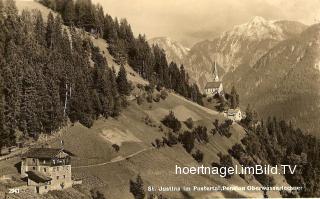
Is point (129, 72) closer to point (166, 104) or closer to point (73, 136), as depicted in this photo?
point (166, 104)

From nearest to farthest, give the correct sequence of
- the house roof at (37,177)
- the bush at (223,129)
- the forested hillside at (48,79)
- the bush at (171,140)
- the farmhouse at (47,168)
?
the house roof at (37,177)
the farmhouse at (47,168)
the forested hillside at (48,79)
the bush at (171,140)
the bush at (223,129)

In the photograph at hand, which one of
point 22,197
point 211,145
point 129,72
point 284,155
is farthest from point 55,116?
point 284,155

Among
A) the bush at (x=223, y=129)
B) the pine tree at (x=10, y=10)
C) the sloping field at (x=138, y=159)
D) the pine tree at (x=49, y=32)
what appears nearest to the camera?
the sloping field at (x=138, y=159)

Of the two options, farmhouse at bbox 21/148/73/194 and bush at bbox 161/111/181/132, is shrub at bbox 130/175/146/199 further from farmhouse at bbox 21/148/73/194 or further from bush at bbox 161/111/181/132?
bush at bbox 161/111/181/132

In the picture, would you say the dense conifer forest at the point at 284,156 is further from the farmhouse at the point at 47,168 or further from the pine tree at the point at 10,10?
the pine tree at the point at 10,10

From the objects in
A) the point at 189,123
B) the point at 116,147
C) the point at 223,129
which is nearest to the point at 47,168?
the point at 116,147

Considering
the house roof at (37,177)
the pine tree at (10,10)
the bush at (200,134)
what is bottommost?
the house roof at (37,177)

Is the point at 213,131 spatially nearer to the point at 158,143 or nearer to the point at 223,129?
the point at 223,129

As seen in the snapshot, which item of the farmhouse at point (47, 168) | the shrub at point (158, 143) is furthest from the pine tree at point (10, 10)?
the farmhouse at point (47, 168)
